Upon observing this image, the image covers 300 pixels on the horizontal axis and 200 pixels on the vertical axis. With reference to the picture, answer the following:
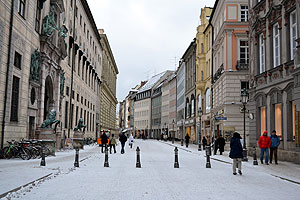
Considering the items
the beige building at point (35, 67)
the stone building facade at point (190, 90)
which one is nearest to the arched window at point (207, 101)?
the stone building facade at point (190, 90)

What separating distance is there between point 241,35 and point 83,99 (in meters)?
22.1

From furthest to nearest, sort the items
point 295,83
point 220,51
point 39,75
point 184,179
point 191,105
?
point 191,105 → point 220,51 → point 39,75 → point 295,83 → point 184,179

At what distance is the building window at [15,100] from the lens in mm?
21263

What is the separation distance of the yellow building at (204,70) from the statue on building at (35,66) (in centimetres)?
2629

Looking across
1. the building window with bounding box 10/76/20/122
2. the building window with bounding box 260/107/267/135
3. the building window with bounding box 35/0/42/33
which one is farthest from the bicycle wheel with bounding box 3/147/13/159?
the building window with bounding box 260/107/267/135

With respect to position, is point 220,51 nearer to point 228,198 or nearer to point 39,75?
point 39,75

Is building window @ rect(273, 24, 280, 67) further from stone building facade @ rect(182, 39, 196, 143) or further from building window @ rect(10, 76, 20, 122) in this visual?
stone building facade @ rect(182, 39, 196, 143)

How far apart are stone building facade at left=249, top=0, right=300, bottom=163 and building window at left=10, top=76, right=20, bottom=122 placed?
15.0 m

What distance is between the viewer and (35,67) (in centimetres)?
2462

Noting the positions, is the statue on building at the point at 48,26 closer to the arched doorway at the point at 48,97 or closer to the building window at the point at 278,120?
the arched doorway at the point at 48,97

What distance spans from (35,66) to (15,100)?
12.2ft

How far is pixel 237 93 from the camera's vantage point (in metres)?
35.7

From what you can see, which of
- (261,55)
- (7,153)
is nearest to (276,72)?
(261,55)

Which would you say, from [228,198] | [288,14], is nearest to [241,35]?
[288,14]
